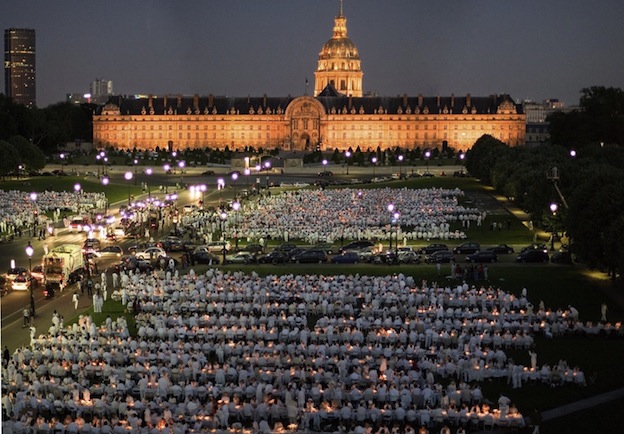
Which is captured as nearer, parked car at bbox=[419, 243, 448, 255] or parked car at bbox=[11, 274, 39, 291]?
parked car at bbox=[11, 274, 39, 291]

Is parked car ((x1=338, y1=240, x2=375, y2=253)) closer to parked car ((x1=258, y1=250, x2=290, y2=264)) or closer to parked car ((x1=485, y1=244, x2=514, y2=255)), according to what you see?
parked car ((x1=258, y1=250, x2=290, y2=264))

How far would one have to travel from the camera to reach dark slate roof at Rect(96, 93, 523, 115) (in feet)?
582

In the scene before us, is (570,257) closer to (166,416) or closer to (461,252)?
(461,252)

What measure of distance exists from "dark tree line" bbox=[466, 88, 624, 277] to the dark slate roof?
34.7 metres

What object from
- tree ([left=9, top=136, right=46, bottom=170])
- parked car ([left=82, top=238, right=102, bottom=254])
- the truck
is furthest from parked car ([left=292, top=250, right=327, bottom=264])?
tree ([left=9, top=136, right=46, bottom=170])

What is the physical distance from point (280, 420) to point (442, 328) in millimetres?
9555

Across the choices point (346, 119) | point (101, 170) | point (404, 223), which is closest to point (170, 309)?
point (404, 223)

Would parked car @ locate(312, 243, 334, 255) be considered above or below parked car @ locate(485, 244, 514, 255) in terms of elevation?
below

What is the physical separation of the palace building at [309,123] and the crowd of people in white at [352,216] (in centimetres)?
8689

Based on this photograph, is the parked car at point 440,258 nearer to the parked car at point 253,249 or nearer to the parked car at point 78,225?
the parked car at point 253,249

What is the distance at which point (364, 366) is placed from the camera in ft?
96.3

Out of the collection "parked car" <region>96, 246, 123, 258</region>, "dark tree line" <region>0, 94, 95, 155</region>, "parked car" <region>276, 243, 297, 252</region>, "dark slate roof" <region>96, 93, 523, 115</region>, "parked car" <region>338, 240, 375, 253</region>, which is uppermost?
"dark slate roof" <region>96, 93, 523, 115</region>

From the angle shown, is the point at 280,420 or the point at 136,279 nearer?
the point at 280,420

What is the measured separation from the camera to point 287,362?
3020cm
